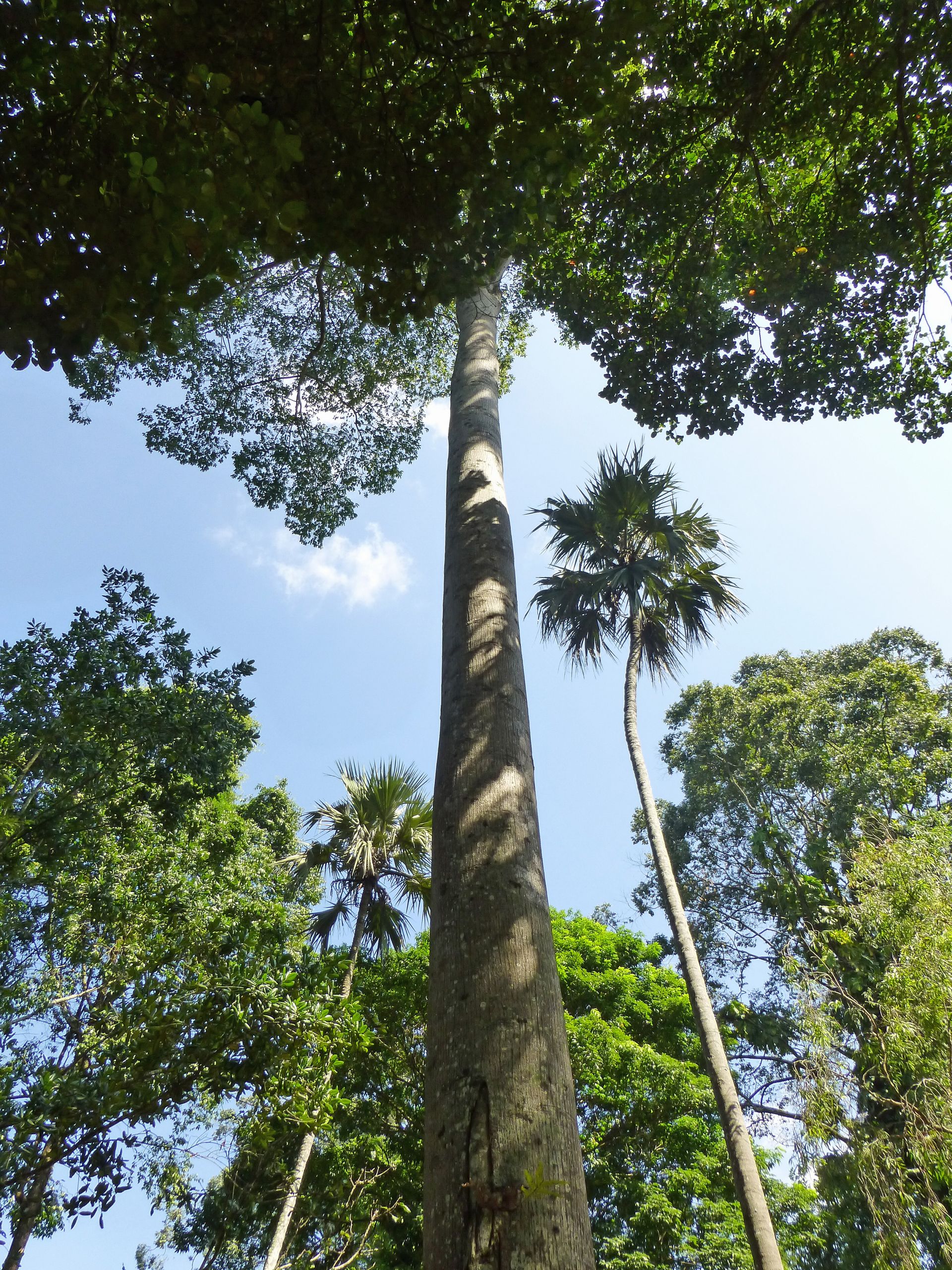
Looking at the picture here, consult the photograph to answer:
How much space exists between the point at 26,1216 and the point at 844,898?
12.6m

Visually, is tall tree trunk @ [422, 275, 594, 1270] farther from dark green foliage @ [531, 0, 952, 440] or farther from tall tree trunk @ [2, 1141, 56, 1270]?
tall tree trunk @ [2, 1141, 56, 1270]

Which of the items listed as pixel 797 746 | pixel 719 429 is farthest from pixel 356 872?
pixel 797 746

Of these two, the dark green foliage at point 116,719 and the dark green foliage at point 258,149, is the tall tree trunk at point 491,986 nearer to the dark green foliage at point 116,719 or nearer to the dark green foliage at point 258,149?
the dark green foliage at point 258,149

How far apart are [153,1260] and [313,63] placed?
22.0m

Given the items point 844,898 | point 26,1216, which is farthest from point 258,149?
point 844,898

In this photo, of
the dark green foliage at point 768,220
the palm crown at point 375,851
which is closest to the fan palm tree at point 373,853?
the palm crown at point 375,851

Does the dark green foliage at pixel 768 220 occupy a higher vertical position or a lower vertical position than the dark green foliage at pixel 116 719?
higher

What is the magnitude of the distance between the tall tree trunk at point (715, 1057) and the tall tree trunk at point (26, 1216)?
5.43m

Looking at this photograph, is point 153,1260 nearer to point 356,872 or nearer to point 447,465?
point 356,872

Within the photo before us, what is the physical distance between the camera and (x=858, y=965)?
8867 mm

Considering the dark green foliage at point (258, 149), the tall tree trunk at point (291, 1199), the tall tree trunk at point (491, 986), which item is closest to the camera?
the tall tree trunk at point (491, 986)

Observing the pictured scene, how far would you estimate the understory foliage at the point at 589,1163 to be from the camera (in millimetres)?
9250

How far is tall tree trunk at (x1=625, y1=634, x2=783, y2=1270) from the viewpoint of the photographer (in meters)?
5.81

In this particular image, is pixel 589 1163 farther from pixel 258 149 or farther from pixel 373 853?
pixel 258 149
